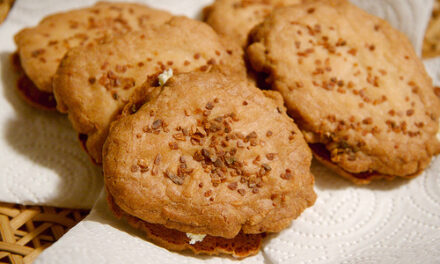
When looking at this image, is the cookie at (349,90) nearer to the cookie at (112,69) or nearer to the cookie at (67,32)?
the cookie at (112,69)

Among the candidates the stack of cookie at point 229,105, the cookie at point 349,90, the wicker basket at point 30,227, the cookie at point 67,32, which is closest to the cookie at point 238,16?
the stack of cookie at point 229,105

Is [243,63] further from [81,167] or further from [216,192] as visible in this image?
[81,167]

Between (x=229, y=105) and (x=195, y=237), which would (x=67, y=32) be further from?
(x=195, y=237)

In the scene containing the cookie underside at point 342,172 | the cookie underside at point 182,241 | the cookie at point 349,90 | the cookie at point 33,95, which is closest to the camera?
the cookie underside at point 182,241

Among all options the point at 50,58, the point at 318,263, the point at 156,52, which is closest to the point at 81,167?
the point at 50,58

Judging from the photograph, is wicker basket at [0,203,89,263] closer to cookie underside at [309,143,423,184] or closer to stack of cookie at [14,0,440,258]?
stack of cookie at [14,0,440,258]
